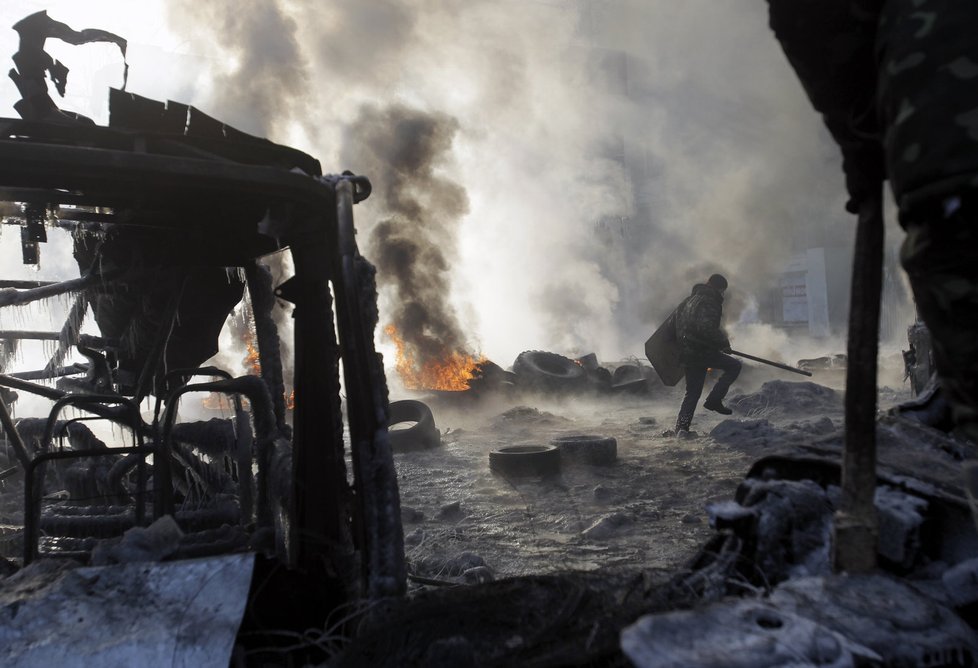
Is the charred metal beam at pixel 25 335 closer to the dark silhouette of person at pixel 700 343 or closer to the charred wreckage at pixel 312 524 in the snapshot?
the charred wreckage at pixel 312 524

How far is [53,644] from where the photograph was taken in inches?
53.7

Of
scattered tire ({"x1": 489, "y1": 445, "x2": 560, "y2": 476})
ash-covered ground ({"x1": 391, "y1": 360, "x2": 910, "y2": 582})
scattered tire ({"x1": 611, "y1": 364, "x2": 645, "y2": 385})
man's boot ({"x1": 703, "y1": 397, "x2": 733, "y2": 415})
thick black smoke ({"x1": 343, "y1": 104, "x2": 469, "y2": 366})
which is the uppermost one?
thick black smoke ({"x1": 343, "y1": 104, "x2": 469, "y2": 366})

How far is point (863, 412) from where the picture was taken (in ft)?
4.58

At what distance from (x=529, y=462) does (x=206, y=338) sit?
416 cm

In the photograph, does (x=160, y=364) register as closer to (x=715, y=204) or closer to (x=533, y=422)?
(x=533, y=422)

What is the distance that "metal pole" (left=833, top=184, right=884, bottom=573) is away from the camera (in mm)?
1371

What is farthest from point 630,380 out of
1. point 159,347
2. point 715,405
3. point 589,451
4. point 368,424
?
point 368,424

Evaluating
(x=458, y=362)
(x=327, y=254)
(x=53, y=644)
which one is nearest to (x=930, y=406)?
(x=327, y=254)

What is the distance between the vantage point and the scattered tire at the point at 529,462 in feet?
22.4

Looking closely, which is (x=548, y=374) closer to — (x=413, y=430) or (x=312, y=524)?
(x=413, y=430)

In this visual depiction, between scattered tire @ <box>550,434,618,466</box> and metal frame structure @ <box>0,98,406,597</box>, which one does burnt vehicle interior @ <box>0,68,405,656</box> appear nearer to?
metal frame structure @ <box>0,98,406,597</box>

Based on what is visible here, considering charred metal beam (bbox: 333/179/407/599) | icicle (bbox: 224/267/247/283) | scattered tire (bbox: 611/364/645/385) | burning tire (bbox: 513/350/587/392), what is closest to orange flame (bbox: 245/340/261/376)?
icicle (bbox: 224/267/247/283)

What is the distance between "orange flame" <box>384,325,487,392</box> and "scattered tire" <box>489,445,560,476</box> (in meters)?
7.73

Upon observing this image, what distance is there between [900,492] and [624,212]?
3325cm
